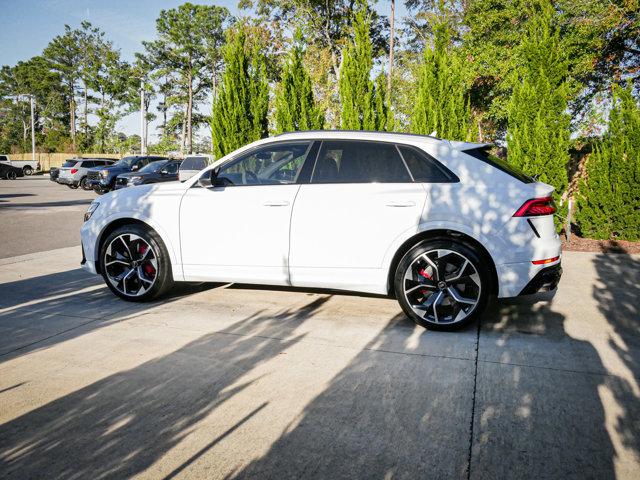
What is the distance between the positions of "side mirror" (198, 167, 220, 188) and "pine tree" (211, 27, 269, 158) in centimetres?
672

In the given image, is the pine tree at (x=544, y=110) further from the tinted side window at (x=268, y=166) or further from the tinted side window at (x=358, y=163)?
the tinted side window at (x=268, y=166)

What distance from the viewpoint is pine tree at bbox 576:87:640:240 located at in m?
8.11

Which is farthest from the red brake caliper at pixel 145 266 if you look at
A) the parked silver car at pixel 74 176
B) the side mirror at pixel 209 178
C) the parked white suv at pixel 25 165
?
the parked white suv at pixel 25 165

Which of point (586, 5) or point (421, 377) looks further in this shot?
point (586, 5)

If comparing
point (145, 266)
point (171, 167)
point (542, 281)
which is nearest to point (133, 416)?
point (145, 266)

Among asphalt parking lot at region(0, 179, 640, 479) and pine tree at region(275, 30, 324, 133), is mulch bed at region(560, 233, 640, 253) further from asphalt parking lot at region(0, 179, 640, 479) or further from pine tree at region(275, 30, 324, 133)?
pine tree at region(275, 30, 324, 133)

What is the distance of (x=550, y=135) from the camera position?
336 inches

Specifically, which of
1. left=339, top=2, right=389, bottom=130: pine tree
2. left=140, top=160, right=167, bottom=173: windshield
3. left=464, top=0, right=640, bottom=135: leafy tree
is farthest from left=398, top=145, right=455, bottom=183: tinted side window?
left=140, top=160, right=167, bottom=173: windshield

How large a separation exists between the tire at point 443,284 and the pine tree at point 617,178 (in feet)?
19.1

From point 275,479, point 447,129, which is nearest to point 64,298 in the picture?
point 275,479

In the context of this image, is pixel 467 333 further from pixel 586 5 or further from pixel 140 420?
pixel 586 5

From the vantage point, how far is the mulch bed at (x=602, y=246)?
789 centimetres

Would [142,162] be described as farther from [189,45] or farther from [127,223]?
[189,45]

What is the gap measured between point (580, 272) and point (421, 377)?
14.2 ft
